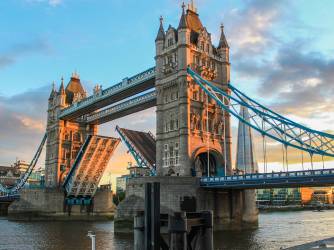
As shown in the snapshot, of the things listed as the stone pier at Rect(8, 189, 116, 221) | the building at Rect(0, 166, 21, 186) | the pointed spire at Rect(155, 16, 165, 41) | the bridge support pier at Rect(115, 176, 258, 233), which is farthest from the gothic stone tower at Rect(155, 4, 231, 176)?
the building at Rect(0, 166, 21, 186)

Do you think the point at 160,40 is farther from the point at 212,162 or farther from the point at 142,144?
the point at 212,162

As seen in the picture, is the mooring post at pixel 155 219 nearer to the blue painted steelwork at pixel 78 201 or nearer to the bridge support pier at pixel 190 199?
the bridge support pier at pixel 190 199

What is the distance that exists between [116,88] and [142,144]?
341 inches

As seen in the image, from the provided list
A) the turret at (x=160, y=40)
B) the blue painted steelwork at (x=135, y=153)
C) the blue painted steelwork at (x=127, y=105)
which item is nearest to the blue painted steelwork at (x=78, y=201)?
the blue painted steelwork at (x=127, y=105)

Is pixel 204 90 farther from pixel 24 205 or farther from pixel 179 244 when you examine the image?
pixel 24 205

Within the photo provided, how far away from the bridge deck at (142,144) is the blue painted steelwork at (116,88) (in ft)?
18.4

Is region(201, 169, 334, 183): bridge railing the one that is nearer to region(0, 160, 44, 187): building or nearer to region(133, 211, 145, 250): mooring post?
region(133, 211, 145, 250): mooring post

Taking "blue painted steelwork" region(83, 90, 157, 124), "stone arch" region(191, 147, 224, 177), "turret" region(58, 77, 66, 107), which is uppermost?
"turret" region(58, 77, 66, 107)

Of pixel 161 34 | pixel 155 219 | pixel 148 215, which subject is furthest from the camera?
pixel 161 34

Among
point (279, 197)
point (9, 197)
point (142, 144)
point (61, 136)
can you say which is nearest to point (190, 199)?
point (142, 144)

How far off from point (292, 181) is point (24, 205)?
50357 millimetres

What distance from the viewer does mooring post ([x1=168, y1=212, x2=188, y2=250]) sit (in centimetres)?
1598

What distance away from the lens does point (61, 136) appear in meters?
76.1

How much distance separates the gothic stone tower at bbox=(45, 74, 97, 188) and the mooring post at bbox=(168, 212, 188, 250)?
62.0m
